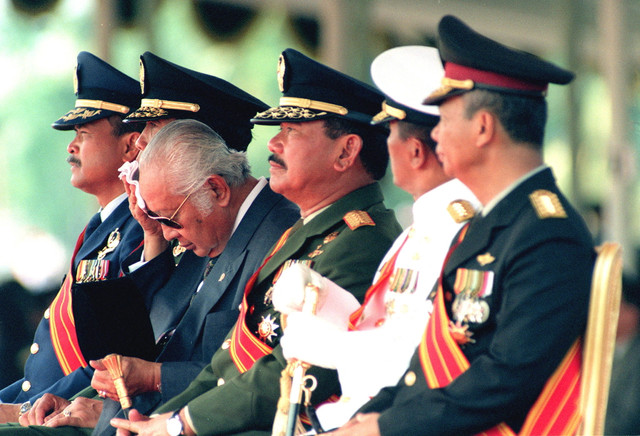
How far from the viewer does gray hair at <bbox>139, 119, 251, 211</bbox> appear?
11.8 ft

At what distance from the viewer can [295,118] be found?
10.7ft

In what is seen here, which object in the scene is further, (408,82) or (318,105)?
(318,105)

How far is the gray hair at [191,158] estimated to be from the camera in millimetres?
3596

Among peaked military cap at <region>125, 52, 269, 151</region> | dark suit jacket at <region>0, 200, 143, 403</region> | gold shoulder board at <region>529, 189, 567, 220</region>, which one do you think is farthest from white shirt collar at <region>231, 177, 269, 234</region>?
gold shoulder board at <region>529, 189, 567, 220</region>

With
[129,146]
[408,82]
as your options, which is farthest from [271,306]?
[129,146]

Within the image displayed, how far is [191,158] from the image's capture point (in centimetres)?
362

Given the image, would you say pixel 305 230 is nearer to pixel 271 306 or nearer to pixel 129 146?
pixel 271 306

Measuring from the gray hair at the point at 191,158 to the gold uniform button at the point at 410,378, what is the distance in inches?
57.6

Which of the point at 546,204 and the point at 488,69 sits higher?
the point at 488,69

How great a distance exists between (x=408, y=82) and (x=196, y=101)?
140 cm

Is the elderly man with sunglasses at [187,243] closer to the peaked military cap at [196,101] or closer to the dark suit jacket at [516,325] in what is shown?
the peaked military cap at [196,101]

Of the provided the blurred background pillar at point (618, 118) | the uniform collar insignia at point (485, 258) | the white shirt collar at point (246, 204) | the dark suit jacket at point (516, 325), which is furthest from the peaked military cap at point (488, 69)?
the blurred background pillar at point (618, 118)

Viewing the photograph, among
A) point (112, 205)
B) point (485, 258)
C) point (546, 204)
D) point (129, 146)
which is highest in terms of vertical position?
point (546, 204)

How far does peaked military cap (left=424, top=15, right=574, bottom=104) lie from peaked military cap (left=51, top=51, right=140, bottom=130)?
7.94 feet
